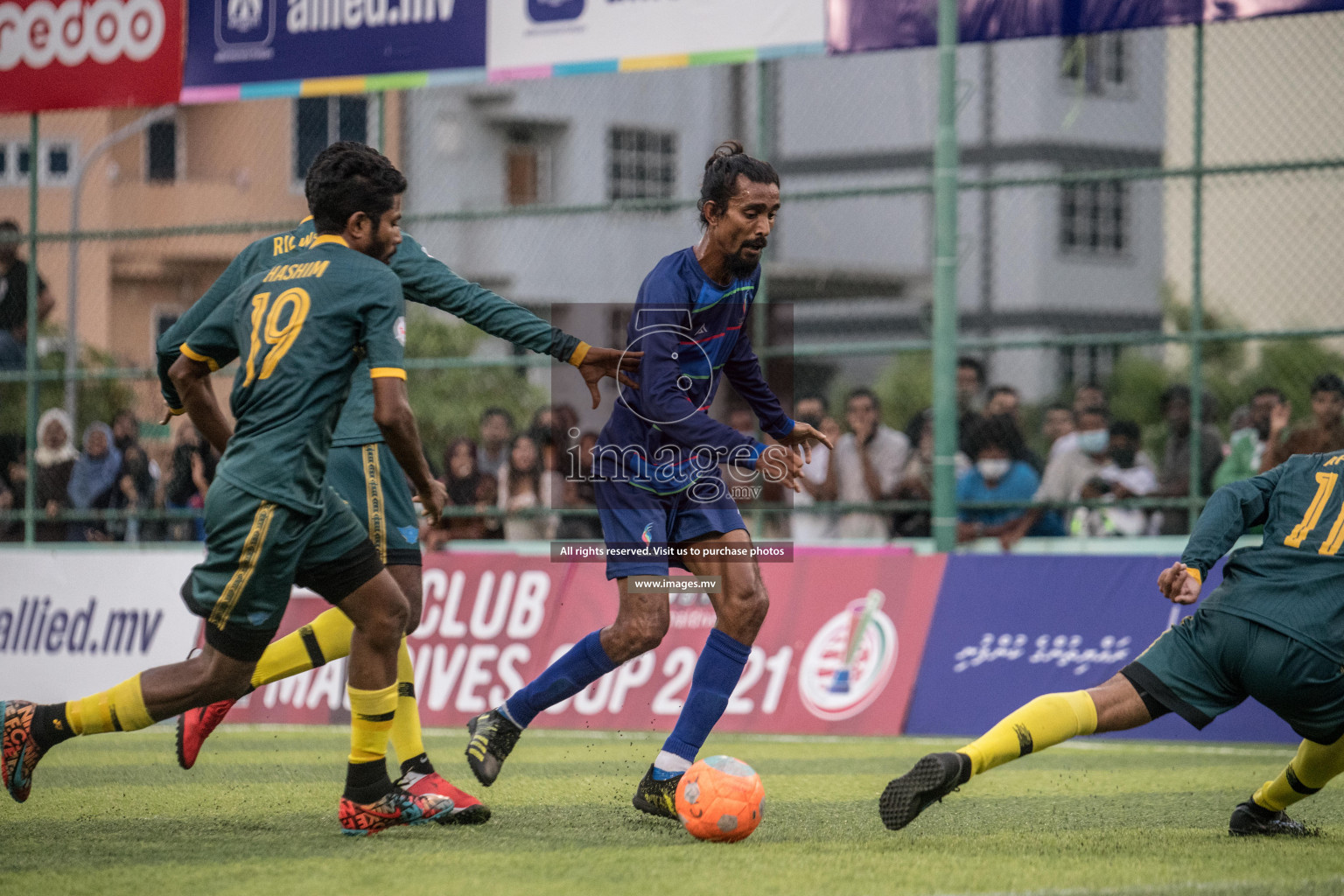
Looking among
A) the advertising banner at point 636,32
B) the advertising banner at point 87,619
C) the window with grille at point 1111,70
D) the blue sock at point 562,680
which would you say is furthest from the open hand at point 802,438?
the window with grille at point 1111,70

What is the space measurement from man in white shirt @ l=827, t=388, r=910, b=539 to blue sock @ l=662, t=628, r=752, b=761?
5.12 m

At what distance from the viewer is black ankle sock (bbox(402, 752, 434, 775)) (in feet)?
20.0

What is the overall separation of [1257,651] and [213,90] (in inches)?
379

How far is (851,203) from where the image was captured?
119 feet

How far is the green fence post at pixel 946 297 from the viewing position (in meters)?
10.4

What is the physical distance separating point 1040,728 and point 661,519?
1.65m

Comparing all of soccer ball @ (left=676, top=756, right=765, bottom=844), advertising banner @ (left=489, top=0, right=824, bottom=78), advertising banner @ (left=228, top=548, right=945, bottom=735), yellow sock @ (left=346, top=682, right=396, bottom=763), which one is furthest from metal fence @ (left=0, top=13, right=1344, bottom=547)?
yellow sock @ (left=346, top=682, right=396, bottom=763)

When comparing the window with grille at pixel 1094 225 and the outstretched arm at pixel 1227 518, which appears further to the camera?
the window with grille at pixel 1094 225

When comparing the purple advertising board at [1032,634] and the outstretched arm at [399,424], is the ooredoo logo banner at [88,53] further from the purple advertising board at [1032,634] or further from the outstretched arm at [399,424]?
the outstretched arm at [399,424]

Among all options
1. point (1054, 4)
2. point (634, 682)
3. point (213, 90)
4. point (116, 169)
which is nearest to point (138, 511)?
point (213, 90)

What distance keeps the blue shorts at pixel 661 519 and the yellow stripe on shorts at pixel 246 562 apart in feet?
4.77

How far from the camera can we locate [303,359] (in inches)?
210

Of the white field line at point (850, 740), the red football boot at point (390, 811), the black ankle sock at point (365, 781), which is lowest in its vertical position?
the white field line at point (850, 740)

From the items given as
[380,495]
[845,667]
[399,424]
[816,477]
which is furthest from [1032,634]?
[399,424]
